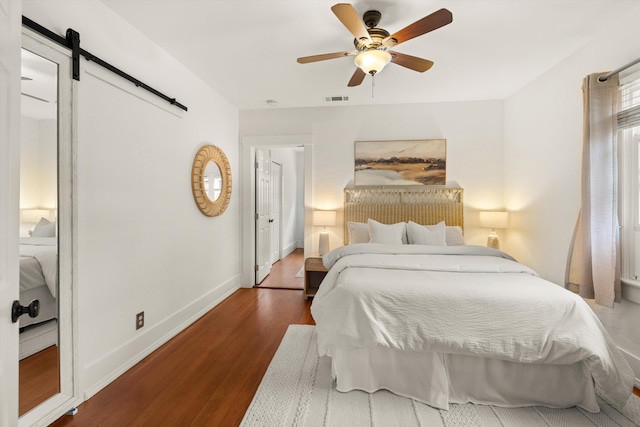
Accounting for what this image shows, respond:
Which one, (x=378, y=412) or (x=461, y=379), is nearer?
(x=378, y=412)

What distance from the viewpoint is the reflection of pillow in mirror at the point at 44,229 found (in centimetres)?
160

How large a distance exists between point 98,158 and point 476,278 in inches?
107

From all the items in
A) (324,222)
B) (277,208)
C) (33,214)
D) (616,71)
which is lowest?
(324,222)

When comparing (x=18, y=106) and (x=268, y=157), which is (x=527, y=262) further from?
(x=18, y=106)

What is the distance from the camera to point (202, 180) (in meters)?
3.23

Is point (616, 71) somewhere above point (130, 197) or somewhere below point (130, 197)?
above

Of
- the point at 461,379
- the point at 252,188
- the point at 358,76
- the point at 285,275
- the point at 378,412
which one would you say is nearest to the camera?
the point at 378,412

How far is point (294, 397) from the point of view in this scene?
1898 millimetres

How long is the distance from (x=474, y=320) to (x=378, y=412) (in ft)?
2.60

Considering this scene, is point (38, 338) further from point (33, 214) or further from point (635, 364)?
point (635, 364)

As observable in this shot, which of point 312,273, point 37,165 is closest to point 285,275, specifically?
point 312,273

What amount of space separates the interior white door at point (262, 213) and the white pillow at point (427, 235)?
2.19m

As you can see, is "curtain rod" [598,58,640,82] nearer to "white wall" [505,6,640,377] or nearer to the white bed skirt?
"white wall" [505,6,640,377]

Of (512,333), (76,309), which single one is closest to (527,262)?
(512,333)
